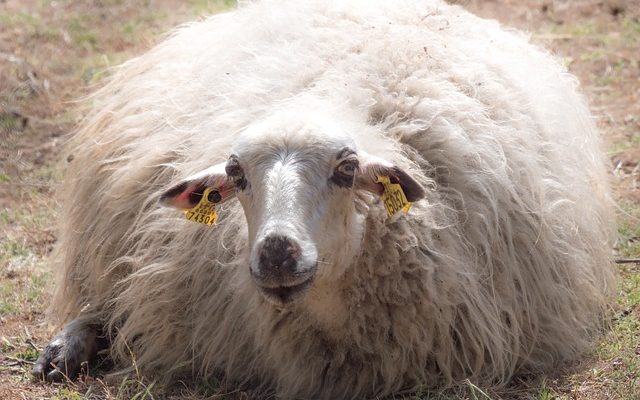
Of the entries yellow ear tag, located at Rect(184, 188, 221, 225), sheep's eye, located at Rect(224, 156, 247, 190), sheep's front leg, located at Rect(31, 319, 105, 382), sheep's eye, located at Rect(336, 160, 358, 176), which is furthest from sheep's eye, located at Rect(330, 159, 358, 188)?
sheep's front leg, located at Rect(31, 319, 105, 382)

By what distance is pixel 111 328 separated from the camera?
16.7ft

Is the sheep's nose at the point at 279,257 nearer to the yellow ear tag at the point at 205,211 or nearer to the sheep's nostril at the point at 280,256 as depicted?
the sheep's nostril at the point at 280,256

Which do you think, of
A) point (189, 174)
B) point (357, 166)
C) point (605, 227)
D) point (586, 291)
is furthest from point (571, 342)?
point (189, 174)

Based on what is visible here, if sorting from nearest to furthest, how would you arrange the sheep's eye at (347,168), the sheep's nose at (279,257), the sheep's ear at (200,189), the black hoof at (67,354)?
the sheep's nose at (279,257) < the sheep's eye at (347,168) < the sheep's ear at (200,189) < the black hoof at (67,354)

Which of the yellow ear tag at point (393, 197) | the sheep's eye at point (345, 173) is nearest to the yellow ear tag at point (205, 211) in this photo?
the sheep's eye at point (345, 173)

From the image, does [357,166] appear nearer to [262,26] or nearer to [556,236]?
[556,236]

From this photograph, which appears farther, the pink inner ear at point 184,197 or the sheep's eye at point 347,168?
the pink inner ear at point 184,197

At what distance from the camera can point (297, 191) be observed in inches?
152

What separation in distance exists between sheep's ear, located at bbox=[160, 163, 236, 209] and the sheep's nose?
54 cm

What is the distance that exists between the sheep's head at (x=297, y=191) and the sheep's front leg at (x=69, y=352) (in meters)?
1.12

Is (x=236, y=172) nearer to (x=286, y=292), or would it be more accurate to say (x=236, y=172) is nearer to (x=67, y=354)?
(x=286, y=292)

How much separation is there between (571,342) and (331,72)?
1.49 meters

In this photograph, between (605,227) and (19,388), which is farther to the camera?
(605,227)

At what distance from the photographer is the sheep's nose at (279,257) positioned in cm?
369
